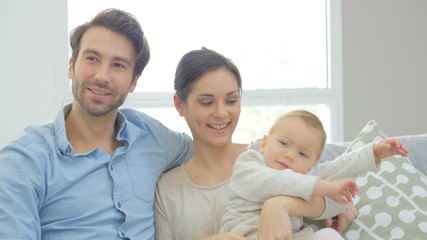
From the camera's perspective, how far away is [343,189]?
1417mm

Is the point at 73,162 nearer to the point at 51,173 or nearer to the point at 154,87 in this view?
the point at 51,173

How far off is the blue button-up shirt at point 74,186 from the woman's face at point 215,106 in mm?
211

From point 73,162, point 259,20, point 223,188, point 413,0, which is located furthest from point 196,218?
point 413,0

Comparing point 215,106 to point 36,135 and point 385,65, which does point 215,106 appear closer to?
point 36,135

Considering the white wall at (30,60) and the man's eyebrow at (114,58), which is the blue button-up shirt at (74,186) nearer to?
the man's eyebrow at (114,58)

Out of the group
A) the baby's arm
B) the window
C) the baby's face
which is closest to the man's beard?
the baby's face

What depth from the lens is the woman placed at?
1.73 m

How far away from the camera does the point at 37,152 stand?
1.56m

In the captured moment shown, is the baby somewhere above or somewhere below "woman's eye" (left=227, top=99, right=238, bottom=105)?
below

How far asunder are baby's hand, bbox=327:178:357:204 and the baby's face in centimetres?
20

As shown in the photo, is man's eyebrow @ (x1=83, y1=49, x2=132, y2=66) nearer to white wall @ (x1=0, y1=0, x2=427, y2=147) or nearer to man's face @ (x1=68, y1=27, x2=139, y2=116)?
man's face @ (x1=68, y1=27, x2=139, y2=116)

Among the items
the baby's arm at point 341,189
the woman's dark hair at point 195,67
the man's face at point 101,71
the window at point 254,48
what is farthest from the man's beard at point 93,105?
the window at point 254,48

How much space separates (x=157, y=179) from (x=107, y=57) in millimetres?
447

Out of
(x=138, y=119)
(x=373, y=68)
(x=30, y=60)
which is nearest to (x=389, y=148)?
(x=138, y=119)
